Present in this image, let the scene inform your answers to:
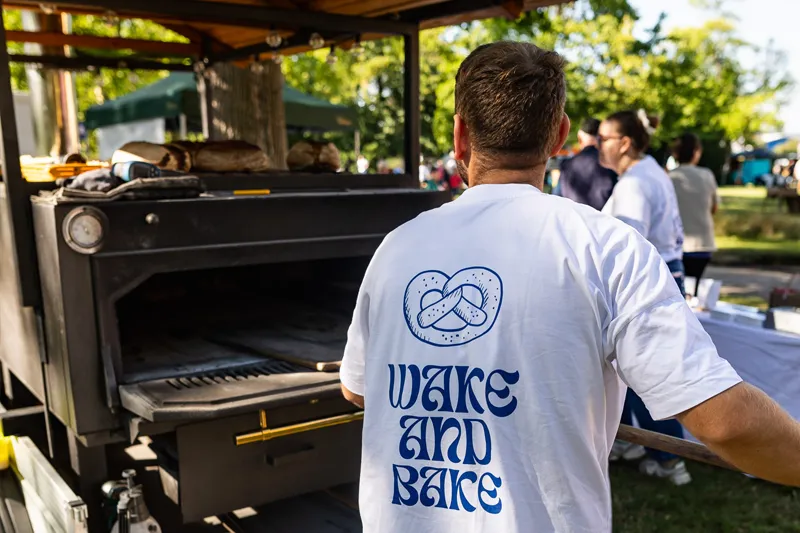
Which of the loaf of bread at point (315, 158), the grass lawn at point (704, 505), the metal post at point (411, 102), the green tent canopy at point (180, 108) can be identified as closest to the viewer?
the grass lawn at point (704, 505)

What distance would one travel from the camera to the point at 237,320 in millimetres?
3943

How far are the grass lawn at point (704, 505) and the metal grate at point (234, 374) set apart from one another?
1.95 meters

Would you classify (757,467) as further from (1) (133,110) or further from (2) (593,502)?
(1) (133,110)

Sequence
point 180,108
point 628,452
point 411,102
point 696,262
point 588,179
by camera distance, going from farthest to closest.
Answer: point 180,108, point 696,262, point 588,179, point 628,452, point 411,102

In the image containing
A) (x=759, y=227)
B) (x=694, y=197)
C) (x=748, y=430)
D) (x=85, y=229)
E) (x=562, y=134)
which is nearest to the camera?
(x=748, y=430)

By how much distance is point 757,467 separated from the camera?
123 cm

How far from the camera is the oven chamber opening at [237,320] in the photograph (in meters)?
3.02

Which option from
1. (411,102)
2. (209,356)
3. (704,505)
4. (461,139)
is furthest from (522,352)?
(704,505)

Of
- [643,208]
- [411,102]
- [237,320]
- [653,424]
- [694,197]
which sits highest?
[411,102]

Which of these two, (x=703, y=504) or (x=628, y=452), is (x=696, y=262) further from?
(x=703, y=504)

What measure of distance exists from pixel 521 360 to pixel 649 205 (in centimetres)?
338

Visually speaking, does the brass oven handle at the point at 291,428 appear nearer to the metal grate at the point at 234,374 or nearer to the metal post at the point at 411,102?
the metal grate at the point at 234,374

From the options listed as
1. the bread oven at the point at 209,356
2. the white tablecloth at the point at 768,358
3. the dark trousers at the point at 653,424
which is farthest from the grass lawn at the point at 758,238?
the bread oven at the point at 209,356

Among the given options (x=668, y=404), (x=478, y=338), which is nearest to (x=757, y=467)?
(x=668, y=404)
